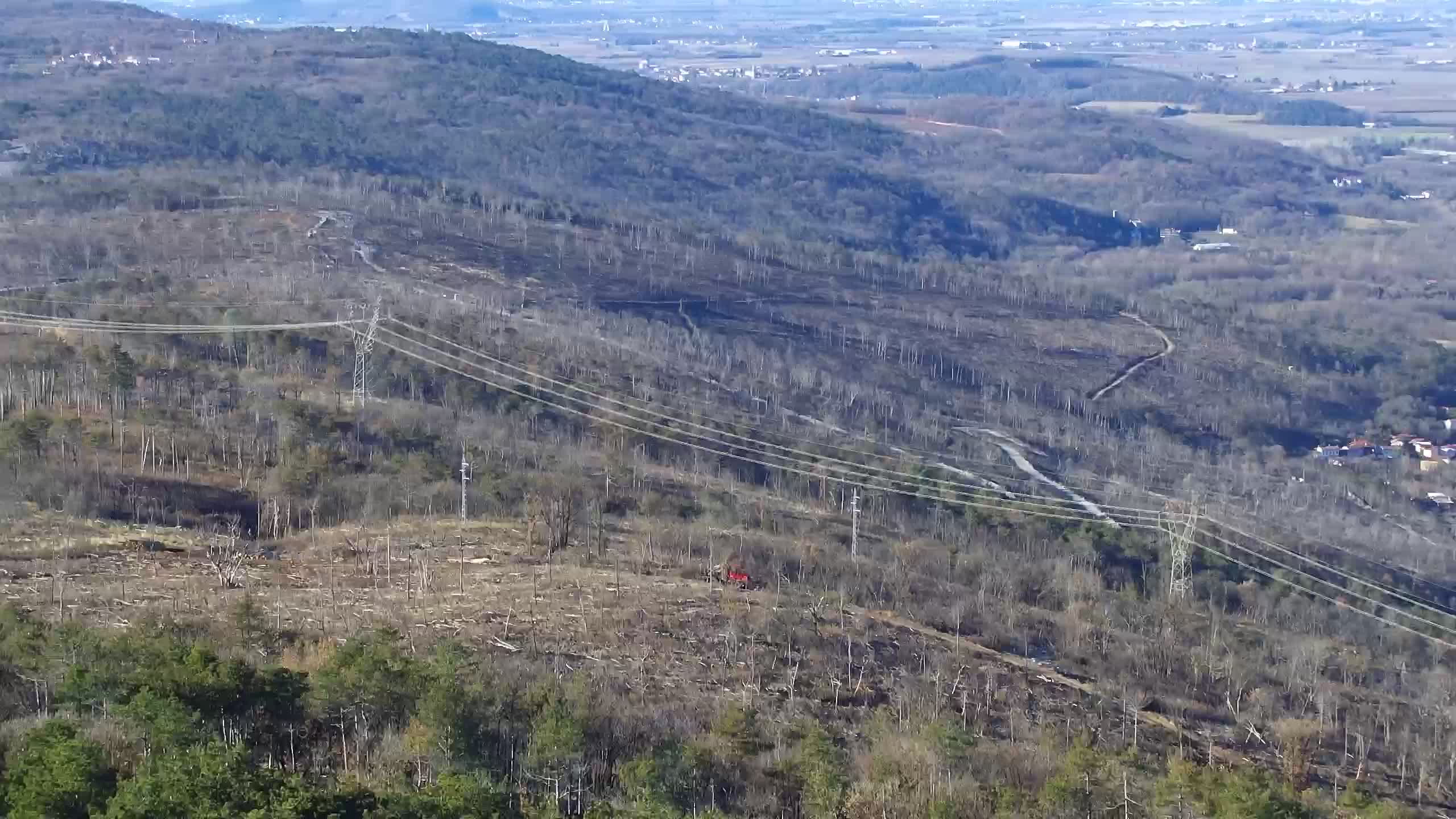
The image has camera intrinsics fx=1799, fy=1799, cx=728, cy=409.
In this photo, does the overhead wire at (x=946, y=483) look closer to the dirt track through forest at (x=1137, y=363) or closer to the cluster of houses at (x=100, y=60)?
the dirt track through forest at (x=1137, y=363)

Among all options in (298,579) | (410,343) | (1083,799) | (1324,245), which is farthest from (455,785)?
(1324,245)

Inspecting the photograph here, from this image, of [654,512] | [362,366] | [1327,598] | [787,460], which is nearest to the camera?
[654,512]

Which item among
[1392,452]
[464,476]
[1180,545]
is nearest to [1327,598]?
[1180,545]

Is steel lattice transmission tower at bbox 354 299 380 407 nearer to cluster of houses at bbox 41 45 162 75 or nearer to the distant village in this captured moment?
the distant village

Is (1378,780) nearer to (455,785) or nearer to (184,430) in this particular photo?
(455,785)

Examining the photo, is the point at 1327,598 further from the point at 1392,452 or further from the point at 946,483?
the point at 1392,452
